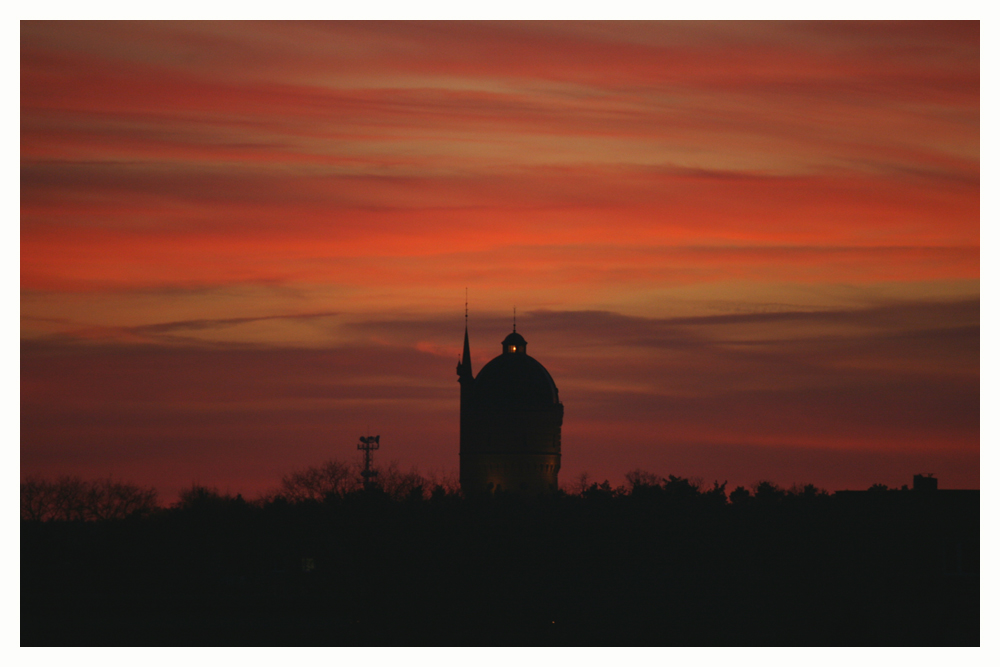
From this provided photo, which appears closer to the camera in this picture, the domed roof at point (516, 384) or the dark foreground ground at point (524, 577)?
the dark foreground ground at point (524, 577)

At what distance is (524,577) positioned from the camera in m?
52.9

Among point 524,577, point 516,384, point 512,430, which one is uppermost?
point 516,384

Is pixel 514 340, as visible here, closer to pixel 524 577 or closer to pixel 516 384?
pixel 516 384

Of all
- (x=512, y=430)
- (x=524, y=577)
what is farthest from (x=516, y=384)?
(x=524, y=577)

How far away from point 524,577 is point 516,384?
377 feet

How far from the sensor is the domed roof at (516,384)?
550 ft

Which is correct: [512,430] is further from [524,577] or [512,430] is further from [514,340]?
[524,577]

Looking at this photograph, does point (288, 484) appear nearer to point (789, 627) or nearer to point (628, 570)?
point (628, 570)

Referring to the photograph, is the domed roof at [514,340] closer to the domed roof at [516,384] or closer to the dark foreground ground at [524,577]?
the domed roof at [516,384]

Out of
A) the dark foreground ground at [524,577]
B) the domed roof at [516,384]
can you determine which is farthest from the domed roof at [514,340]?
the dark foreground ground at [524,577]

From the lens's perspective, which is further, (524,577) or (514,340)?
(514,340)

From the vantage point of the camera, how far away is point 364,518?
6319cm

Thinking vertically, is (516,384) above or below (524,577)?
above

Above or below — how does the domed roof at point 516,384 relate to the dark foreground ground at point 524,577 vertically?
above
